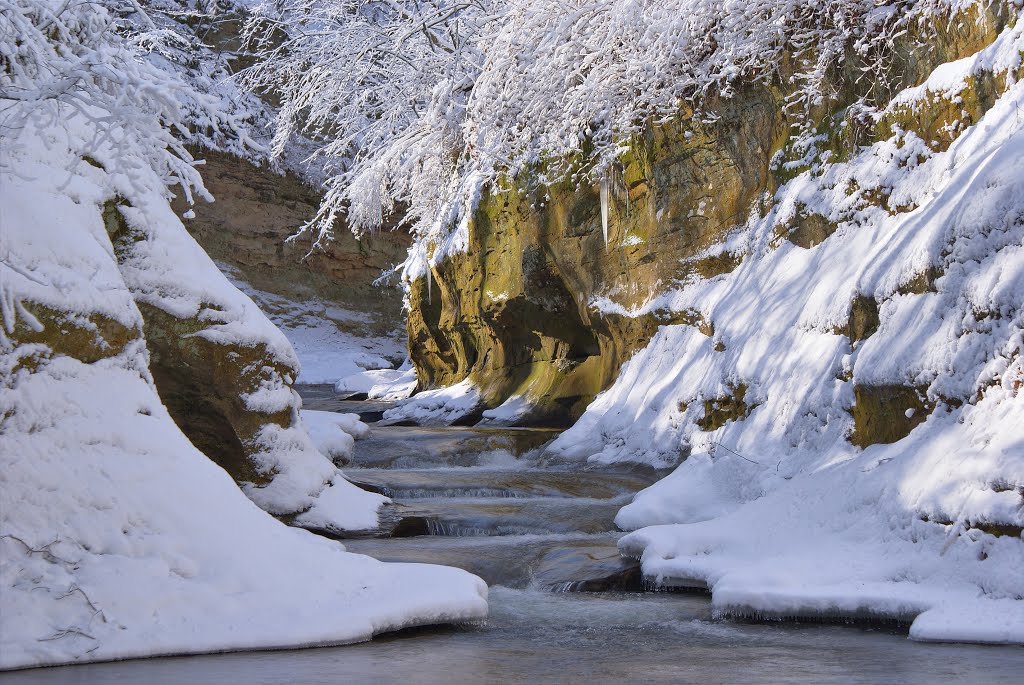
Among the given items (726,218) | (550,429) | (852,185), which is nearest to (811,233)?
(852,185)

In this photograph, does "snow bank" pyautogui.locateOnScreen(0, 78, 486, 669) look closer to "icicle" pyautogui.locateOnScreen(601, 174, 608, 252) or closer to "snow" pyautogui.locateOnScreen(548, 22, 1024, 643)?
"snow" pyautogui.locateOnScreen(548, 22, 1024, 643)

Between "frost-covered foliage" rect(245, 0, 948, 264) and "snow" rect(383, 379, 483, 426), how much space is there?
2550 millimetres

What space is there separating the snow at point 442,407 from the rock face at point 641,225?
31 cm

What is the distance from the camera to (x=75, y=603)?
417 cm

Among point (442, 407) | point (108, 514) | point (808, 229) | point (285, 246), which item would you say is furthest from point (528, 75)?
point (285, 246)

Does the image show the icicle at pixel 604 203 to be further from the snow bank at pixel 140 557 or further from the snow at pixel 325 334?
the snow at pixel 325 334

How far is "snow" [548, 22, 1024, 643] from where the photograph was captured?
5156 mm

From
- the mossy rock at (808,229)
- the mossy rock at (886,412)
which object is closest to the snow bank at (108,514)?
the mossy rock at (886,412)

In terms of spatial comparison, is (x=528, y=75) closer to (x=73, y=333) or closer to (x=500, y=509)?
(x=500, y=509)

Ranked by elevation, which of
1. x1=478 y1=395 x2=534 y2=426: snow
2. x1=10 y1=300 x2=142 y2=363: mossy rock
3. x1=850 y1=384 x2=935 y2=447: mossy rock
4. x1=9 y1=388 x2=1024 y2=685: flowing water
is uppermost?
x1=10 y1=300 x2=142 y2=363: mossy rock

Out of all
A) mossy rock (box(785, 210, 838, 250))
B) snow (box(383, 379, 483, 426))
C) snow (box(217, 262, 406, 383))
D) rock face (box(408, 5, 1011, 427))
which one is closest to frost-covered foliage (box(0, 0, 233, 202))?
rock face (box(408, 5, 1011, 427))

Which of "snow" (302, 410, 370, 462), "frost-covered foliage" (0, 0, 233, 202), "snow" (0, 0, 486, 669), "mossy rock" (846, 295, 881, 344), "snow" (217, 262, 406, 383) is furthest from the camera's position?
"snow" (217, 262, 406, 383)

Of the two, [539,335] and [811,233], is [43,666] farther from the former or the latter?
[539,335]

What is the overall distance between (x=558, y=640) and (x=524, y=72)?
8.46m
